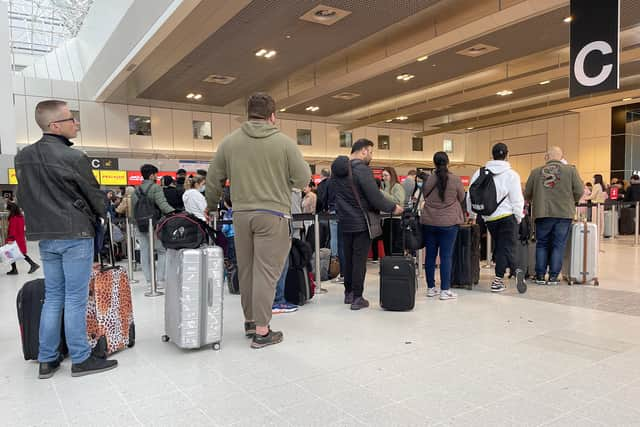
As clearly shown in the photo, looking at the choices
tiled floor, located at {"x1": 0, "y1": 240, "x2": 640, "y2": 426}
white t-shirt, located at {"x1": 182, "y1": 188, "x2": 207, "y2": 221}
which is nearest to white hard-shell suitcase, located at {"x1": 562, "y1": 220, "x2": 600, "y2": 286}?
tiled floor, located at {"x1": 0, "y1": 240, "x2": 640, "y2": 426}

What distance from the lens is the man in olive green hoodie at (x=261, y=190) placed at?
3.04 metres

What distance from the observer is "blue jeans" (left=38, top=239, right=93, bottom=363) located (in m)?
2.60

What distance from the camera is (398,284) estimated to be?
4062 mm

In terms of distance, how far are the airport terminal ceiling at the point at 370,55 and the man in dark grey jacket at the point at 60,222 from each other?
572 cm

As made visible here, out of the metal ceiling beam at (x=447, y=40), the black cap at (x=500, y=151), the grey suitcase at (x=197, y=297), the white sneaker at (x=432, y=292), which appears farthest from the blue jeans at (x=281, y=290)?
the metal ceiling beam at (x=447, y=40)

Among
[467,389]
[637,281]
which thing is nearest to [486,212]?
[637,281]

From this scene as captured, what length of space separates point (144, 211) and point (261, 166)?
298cm

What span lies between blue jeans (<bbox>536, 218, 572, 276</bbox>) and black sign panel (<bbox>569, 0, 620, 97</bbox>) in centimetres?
148

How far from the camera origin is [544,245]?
532 cm

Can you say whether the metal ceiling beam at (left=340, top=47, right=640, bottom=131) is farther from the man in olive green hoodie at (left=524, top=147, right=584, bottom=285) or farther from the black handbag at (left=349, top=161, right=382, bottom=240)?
the black handbag at (left=349, top=161, right=382, bottom=240)

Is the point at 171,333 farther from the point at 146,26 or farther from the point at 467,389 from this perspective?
the point at 146,26

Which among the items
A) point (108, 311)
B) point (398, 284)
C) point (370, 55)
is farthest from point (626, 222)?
point (108, 311)

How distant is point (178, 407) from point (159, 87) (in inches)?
518

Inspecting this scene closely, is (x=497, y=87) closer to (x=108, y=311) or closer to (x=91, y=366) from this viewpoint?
(x=108, y=311)
